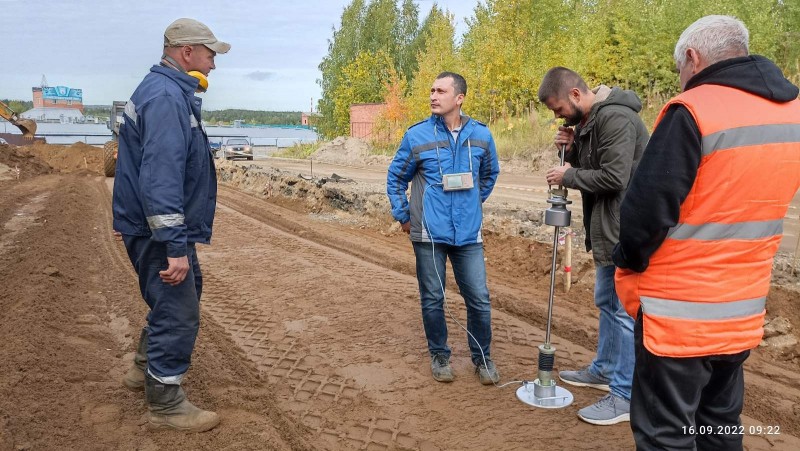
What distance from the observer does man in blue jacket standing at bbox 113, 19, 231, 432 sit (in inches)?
123

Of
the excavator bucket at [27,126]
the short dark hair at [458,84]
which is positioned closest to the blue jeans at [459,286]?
the short dark hair at [458,84]

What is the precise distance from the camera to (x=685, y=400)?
2.22 m

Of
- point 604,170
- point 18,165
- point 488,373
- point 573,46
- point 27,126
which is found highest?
point 573,46

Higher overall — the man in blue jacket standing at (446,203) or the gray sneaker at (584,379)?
the man in blue jacket standing at (446,203)

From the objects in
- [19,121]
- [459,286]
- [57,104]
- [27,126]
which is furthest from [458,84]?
[57,104]

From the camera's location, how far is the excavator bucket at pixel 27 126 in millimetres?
23234

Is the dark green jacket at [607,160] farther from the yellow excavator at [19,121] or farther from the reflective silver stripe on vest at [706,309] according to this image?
the yellow excavator at [19,121]

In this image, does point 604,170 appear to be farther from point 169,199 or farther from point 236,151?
point 236,151

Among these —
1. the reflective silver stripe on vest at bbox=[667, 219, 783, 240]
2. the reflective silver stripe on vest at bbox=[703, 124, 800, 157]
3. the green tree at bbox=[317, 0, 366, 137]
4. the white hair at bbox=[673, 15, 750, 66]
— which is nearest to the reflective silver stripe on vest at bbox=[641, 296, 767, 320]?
the reflective silver stripe on vest at bbox=[667, 219, 783, 240]

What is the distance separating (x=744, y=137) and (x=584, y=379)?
8.36 ft

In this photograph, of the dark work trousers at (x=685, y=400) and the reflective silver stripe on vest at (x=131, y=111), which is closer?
the dark work trousers at (x=685, y=400)

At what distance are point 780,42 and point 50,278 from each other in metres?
22.1

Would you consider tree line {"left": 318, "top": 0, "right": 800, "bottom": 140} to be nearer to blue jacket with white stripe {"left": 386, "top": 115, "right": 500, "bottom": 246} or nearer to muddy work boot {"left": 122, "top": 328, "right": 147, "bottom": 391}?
blue jacket with white stripe {"left": 386, "top": 115, "right": 500, "bottom": 246}

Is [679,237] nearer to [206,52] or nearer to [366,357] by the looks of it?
[206,52]
